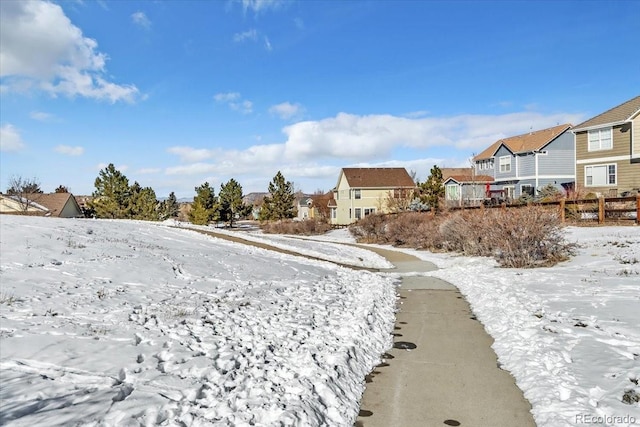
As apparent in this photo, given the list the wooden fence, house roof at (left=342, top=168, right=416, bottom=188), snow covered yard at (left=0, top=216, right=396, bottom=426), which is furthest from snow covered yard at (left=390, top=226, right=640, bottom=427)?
house roof at (left=342, top=168, right=416, bottom=188)

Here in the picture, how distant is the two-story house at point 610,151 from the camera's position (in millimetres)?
26953

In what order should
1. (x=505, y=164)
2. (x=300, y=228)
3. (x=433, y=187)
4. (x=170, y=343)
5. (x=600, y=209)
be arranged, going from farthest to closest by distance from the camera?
(x=300, y=228) → (x=505, y=164) → (x=433, y=187) → (x=600, y=209) → (x=170, y=343)

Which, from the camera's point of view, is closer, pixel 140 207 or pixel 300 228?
pixel 300 228

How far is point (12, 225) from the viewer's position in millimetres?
13734

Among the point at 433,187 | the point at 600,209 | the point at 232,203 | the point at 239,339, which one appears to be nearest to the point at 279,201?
the point at 232,203

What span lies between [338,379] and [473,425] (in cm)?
164

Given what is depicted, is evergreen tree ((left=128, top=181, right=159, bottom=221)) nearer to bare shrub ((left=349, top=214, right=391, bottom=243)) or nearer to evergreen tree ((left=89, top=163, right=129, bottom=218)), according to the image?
evergreen tree ((left=89, top=163, right=129, bottom=218))

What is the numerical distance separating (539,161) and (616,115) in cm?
968

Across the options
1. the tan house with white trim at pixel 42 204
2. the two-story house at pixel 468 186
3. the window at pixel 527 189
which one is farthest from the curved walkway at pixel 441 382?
the tan house with white trim at pixel 42 204

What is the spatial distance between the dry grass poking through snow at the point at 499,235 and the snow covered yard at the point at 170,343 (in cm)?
572

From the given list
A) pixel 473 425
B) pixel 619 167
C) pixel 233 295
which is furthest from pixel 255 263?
pixel 619 167

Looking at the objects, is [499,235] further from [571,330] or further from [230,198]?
[230,198]

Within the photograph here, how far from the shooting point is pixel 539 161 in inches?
1485

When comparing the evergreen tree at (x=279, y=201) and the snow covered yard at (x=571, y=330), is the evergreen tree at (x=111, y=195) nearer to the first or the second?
the evergreen tree at (x=279, y=201)
